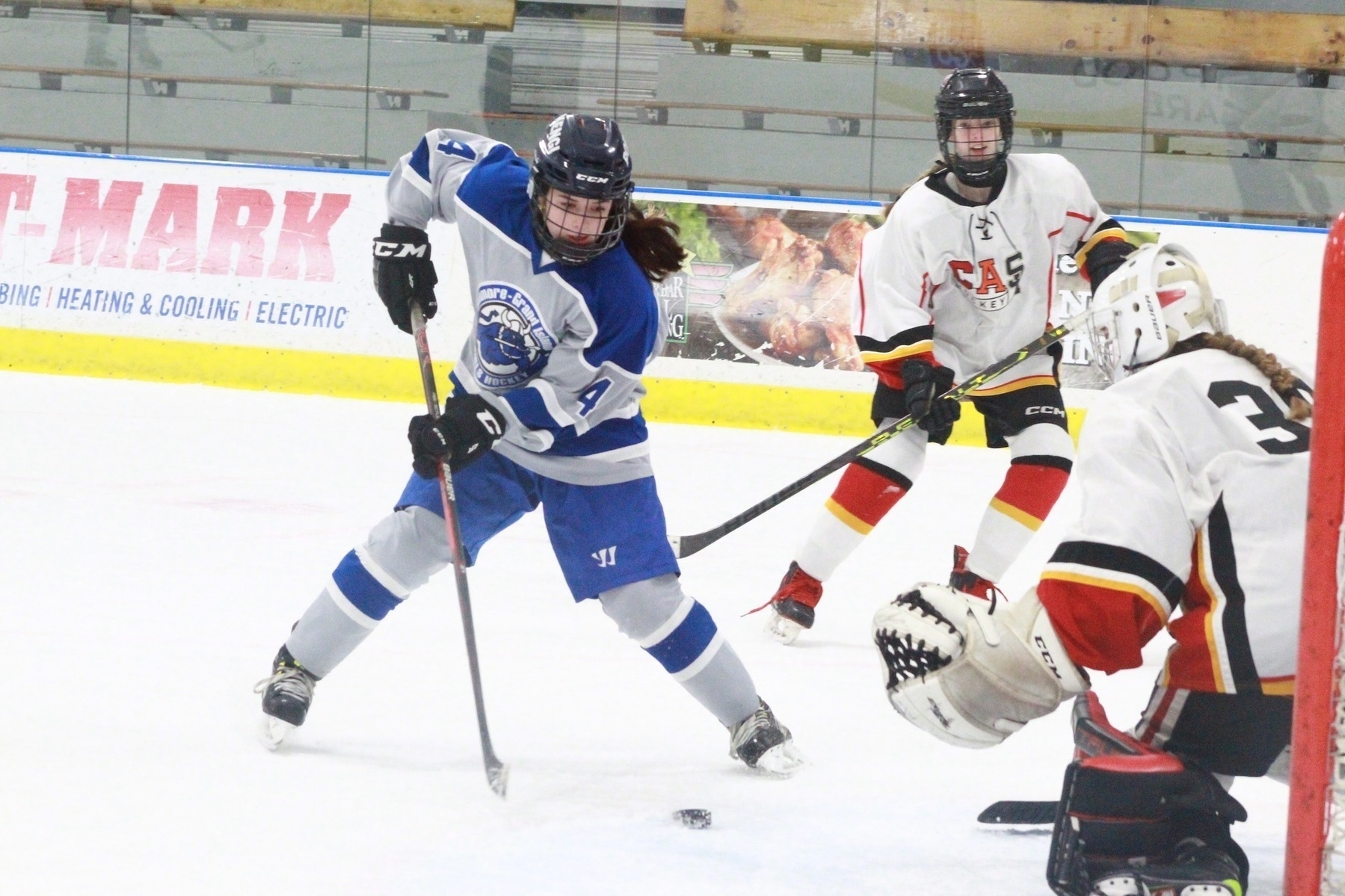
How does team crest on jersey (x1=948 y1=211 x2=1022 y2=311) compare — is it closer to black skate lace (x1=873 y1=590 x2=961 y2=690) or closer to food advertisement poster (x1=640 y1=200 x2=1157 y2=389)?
black skate lace (x1=873 y1=590 x2=961 y2=690)

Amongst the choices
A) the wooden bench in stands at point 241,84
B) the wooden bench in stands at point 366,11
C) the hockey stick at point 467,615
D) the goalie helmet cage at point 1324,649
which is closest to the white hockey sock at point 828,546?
the hockey stick at point 467,615

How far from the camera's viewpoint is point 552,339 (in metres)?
1.98

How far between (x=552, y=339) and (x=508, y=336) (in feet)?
0.22

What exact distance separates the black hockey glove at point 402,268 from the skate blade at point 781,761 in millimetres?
841

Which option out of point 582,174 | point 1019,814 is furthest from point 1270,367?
point 582,174

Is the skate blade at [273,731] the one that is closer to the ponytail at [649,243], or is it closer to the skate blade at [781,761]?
the skate blade at [781,761]

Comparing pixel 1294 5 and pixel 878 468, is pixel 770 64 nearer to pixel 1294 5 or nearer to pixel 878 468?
pixel 1294 5

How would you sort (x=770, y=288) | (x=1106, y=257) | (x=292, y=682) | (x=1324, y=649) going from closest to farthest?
1. (x=1324, y=649)
2. (x=292, y=682)
3. (x=1106, y=257)
4. (x=770, y=288)

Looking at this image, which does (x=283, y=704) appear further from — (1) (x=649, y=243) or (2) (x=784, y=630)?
(2) (x=784, y=630)

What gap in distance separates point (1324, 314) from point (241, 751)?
1506mm

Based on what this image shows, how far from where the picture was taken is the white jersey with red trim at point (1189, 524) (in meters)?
1.32

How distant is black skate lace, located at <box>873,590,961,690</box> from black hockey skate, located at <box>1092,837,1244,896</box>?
27cm

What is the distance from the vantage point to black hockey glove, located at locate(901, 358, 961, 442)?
2799mm

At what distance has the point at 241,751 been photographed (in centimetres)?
202
